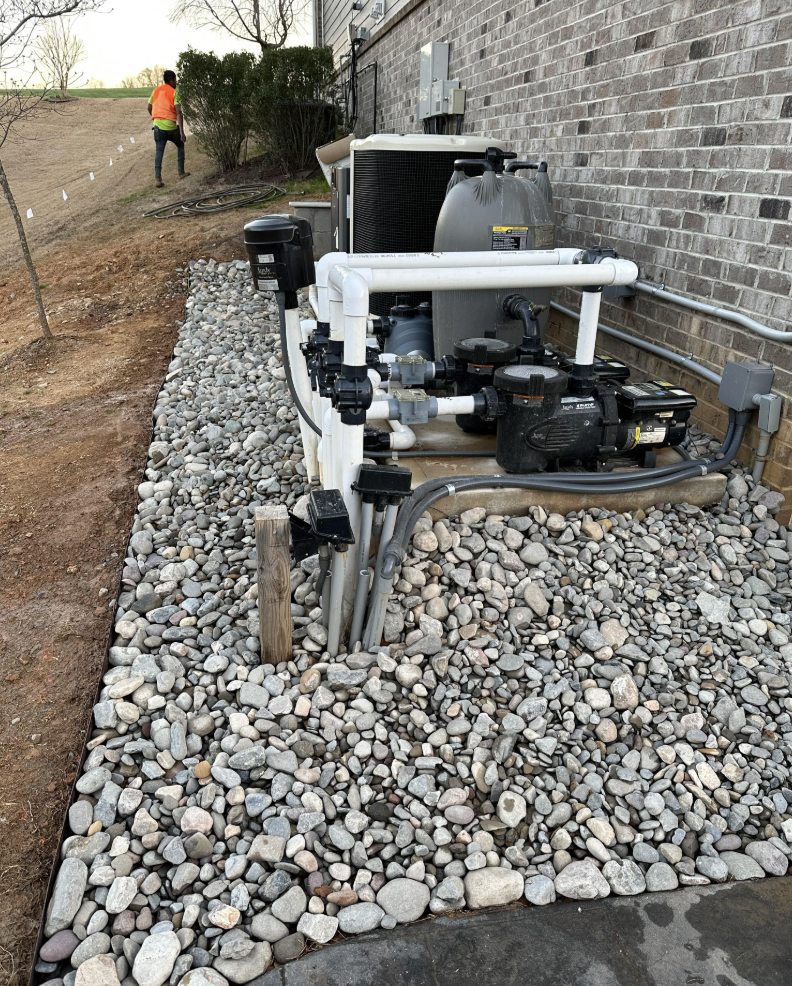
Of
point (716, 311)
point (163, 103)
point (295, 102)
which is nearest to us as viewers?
point (716, 311)

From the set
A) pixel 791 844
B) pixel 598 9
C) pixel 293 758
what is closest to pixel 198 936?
pixel 293 758

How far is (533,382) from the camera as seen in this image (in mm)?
2857

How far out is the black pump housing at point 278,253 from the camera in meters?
2.91

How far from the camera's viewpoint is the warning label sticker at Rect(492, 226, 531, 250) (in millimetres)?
3939

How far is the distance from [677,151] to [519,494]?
81.9 inches

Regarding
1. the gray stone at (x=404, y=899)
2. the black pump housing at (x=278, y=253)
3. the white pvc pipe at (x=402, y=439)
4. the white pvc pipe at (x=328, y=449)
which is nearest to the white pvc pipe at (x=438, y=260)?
→ the black pump housing at (x=278, y=253)

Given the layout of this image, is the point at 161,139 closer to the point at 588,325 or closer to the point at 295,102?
the point at 295,102

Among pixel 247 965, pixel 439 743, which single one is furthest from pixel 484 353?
pixel 247 965

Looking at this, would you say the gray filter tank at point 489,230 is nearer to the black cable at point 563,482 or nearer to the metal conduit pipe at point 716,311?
the metal conduit pipe at point 716,311

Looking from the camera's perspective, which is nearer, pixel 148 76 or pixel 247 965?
pixel 247 965

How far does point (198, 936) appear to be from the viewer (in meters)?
1.83

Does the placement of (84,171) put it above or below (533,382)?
above

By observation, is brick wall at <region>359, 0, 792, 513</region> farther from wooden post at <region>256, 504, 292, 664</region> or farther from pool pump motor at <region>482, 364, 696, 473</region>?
wooden post at <region>256, 504, 292, 664</region>

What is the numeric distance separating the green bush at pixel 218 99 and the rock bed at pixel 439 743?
11.2 meters
